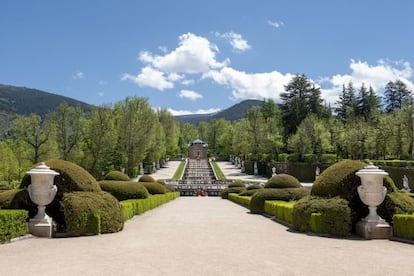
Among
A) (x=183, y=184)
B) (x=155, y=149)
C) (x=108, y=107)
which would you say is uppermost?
(x=108, y=107)

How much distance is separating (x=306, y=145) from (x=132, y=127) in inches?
1019

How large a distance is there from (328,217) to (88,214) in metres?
7.44

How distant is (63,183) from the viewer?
46.6ft

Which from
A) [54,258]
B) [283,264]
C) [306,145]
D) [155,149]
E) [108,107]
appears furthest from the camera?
[155,149]

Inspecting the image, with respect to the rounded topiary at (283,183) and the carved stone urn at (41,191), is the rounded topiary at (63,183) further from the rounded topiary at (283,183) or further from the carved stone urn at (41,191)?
the rounded topiary at (283,183)

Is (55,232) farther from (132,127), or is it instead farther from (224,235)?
(132,127)

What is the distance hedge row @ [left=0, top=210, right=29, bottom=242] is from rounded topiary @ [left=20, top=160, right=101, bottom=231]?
1.31 meters

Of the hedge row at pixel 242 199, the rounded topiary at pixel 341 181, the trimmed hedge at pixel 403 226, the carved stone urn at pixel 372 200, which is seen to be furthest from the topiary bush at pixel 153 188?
the trimmed hedge at pixel 403 226

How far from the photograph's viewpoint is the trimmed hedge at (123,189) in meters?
22.8

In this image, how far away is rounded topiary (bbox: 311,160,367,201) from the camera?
14133mm

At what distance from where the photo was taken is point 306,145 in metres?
64.2

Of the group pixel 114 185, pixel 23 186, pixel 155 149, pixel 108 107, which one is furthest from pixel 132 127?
pixel 23 186

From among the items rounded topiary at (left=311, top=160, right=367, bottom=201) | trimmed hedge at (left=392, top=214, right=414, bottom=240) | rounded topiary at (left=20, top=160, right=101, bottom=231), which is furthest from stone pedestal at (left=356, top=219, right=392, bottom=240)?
rounded topiary at (left=20, top=160, right=101, bottom=231)

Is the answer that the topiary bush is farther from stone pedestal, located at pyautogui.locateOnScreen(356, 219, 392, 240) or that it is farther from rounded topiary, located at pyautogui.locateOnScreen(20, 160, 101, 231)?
stone pedestal, located at pyautogui.locateOnScreen(356, 219, 392, 240)
